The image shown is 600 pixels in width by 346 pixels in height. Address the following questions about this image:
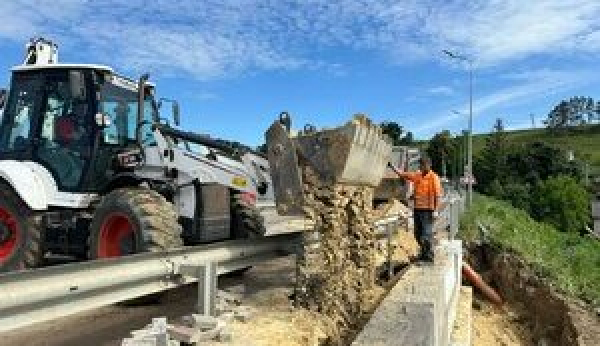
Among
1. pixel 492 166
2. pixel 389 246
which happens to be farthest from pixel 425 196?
pixel 492 166

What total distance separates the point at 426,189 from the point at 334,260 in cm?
345

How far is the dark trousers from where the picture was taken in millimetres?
11352

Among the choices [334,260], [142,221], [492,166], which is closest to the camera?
[334,260]

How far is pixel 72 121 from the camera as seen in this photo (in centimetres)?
1127

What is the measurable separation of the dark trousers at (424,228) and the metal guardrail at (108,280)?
2.86m

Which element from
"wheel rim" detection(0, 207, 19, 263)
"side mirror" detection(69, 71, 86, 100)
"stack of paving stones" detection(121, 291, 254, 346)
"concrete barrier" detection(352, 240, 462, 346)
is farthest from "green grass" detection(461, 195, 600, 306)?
"wheel rim" detection(0, 207, 19, 263)

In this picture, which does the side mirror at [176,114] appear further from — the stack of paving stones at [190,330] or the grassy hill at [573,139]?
the grassy hill at [573,139]

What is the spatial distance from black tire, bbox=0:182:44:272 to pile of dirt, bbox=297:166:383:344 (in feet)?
13.3

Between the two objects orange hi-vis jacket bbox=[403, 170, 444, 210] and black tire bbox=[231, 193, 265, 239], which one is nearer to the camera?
black tire bbox=[231, 193, 265, 239]

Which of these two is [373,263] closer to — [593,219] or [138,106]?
[138,106]

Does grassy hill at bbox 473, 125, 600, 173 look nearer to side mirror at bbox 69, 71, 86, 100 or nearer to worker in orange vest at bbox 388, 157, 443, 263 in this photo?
worker in orange vest at bbox 388, 157, 443, 263

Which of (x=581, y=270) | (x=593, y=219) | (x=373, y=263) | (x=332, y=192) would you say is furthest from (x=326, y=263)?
(x=593, y=219)

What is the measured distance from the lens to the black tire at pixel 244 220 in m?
11.4

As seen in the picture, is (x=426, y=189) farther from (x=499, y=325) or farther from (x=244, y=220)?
(x=499, y=325)
